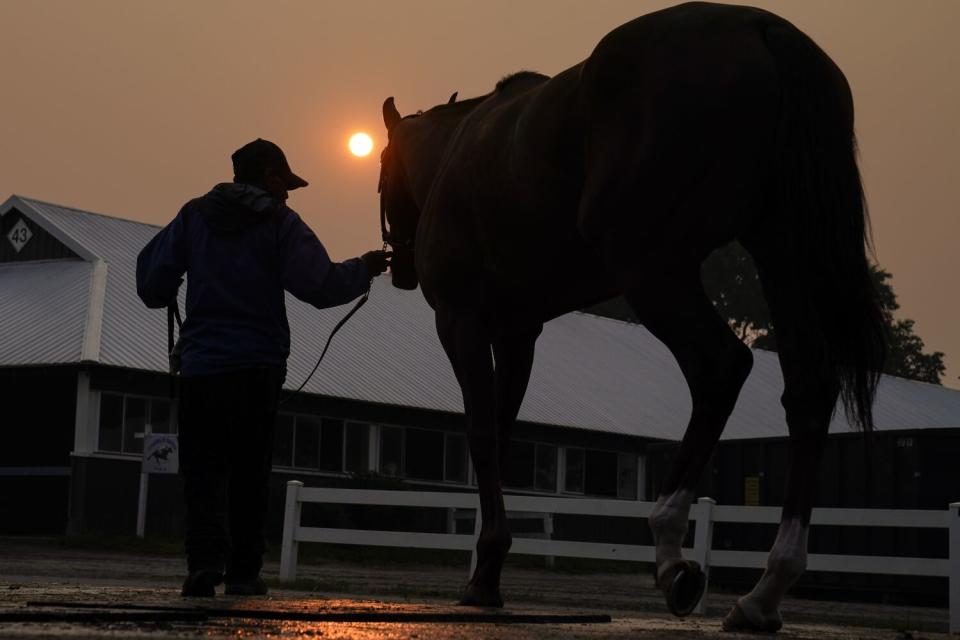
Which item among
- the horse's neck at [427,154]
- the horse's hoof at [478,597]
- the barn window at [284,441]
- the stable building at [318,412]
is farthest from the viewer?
the barn window at [284,441]

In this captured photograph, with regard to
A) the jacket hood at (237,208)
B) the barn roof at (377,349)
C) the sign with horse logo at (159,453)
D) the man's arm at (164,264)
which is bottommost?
the sign with horse logo at (159,453)

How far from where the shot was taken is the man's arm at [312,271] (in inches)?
314

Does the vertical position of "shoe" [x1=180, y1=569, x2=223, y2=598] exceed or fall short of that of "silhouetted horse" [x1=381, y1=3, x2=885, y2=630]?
it falls short

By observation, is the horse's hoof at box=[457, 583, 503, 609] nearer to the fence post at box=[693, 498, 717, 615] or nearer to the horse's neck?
the horse's neck

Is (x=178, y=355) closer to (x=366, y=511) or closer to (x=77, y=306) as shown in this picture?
(x=366, y=511)

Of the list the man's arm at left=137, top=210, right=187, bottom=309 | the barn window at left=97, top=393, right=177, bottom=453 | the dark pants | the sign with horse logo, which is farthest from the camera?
the barn window at left=97, top=393, right=177, bottom=453

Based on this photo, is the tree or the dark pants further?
the tree

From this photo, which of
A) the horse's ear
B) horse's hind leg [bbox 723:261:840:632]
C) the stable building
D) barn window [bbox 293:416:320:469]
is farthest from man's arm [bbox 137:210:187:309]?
barn window [bbox 293:416:320:469]

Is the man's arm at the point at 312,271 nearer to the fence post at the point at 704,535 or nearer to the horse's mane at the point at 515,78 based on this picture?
the horse's mane at the point at 515,78

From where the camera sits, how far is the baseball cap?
8.32 metres

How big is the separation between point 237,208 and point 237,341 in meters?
0.64

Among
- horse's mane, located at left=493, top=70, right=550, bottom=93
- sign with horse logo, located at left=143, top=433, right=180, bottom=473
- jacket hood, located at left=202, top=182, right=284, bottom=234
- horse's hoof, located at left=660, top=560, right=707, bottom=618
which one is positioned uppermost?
horse's mane, located at left=493, top=70, right=550, bottom=93

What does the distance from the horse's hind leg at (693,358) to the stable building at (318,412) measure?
54.1 feet

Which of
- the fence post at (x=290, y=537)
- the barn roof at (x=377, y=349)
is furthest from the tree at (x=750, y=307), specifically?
the fence post at (x=290, y=537)
